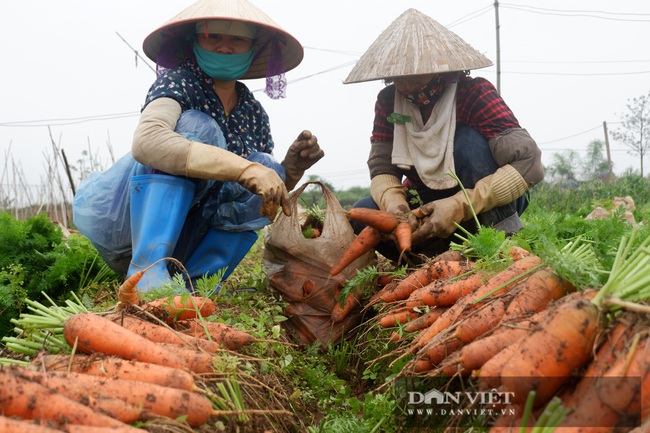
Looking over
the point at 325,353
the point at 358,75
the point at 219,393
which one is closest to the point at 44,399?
the point at 219,393

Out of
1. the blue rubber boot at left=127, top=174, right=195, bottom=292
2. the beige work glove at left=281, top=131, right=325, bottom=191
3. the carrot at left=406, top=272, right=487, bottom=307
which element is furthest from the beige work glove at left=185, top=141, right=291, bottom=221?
the carrot at left=406, top=272, right=487, bottom=307

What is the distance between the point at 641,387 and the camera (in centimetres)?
135

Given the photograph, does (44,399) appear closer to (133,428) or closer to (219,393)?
(133,428)

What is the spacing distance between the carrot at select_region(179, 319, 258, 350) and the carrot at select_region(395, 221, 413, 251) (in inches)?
44.4

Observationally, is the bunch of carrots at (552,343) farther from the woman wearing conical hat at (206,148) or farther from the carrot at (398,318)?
the woman wearing conical hat at (206,148)

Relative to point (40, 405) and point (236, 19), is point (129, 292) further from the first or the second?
point (236, 19)

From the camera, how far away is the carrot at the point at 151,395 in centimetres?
158

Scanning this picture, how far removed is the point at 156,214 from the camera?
3133mm

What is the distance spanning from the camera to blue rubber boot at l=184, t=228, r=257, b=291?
145 inches

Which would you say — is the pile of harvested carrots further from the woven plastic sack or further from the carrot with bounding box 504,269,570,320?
the carrot with bounding box 504,269,570,320

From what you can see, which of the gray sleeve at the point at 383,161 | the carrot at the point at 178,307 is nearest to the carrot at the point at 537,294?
the carrot at the point at 178,307

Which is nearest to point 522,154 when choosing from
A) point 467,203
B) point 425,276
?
point 467,203

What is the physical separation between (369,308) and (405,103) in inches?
56.1

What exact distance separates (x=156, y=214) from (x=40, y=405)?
1797 mm
